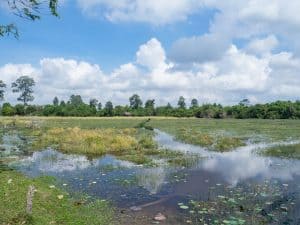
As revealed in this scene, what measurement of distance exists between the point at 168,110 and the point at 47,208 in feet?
431

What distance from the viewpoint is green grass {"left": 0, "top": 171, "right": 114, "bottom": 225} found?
41.7 feet

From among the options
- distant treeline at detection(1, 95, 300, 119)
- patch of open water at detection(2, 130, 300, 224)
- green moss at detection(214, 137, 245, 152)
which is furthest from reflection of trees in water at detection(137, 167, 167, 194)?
distant treeline at detection(1, 95, 300, 119)

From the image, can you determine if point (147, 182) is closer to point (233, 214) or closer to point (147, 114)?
point (233, 214)

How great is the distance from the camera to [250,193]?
56.9 feet

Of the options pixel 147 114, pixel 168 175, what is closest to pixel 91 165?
pixel 168 175

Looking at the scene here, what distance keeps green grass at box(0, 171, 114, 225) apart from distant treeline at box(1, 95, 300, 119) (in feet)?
359

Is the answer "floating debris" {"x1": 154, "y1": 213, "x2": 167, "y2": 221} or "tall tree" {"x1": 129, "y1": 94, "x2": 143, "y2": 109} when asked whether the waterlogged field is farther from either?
"tall tree" {"x1": 129, "y1": 94, "x2": 143, "y2": 109}

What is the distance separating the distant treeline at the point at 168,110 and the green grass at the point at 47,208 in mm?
109348

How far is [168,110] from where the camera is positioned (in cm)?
14500

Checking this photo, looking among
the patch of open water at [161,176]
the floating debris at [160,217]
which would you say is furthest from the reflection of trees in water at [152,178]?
the floating debris at [160,217]

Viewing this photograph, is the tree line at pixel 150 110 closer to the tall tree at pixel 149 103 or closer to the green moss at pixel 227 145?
the tall tree at pixel 149 103

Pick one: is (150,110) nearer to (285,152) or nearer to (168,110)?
(168,110)

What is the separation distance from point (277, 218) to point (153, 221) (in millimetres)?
4409

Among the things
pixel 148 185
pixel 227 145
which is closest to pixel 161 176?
pixel 148 185
